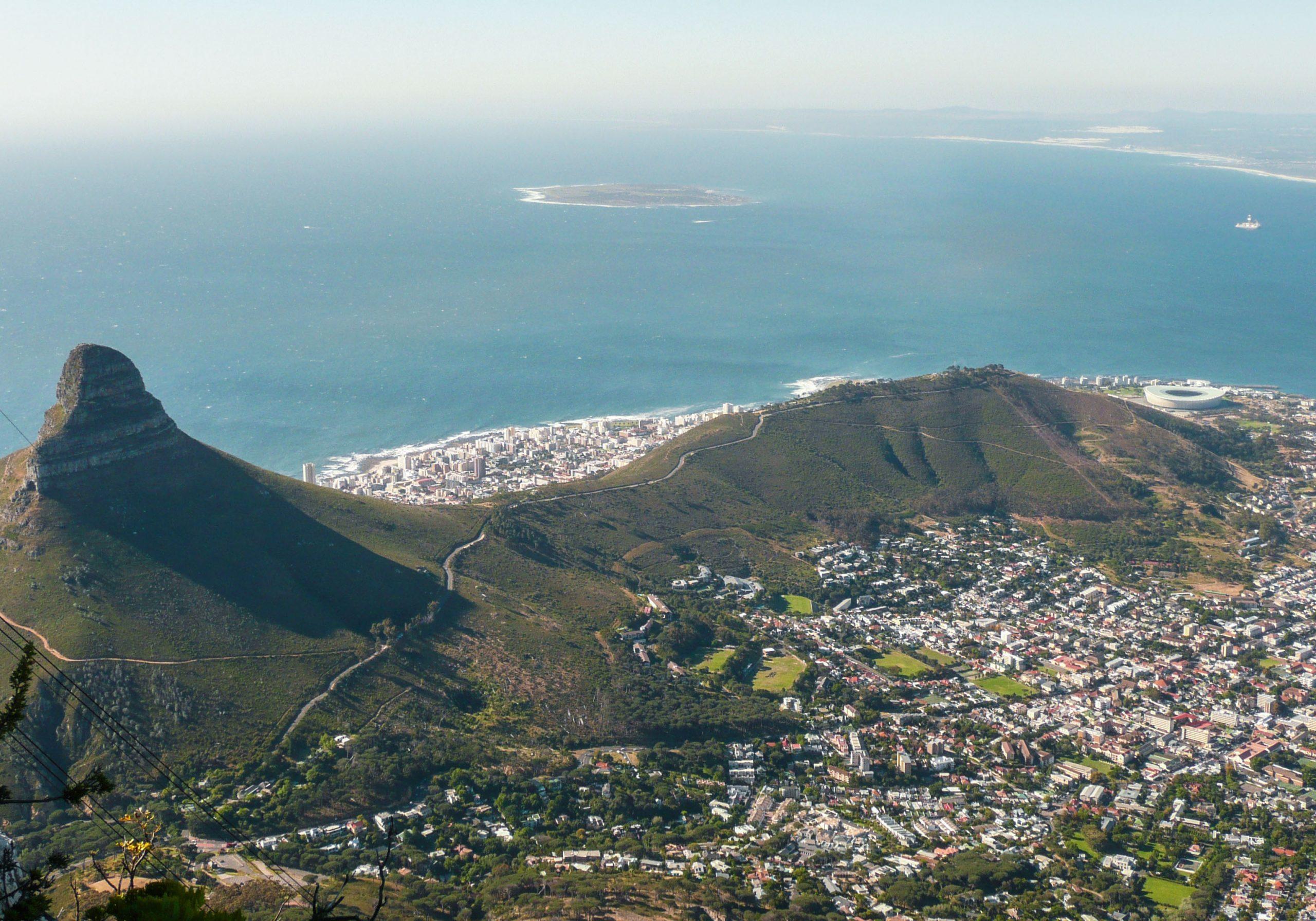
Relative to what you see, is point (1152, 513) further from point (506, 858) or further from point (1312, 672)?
point (506, 858)

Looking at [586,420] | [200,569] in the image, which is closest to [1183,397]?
[586,420]

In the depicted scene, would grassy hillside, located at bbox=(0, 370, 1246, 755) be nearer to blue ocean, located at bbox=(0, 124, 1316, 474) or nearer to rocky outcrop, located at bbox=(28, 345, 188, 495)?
rocky outcrop, located at bbox=(28, 345, 188, 495)

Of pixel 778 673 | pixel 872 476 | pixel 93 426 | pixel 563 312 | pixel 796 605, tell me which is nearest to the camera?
pixel 93 426

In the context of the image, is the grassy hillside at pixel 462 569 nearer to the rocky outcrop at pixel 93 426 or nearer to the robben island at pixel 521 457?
the rocky outcrop at pixel 93 426

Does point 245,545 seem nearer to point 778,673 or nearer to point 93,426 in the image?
point 93,426

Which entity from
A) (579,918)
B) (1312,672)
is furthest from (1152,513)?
(579,918)
